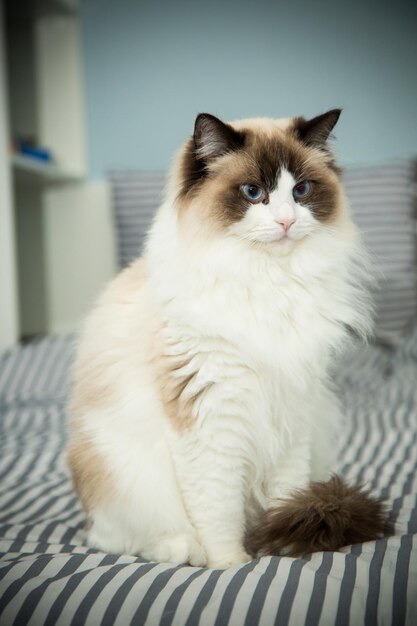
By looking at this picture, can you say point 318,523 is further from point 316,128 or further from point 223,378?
point 316,128

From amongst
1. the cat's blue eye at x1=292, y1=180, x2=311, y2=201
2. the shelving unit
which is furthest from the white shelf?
the cat's blue eye at x1=292, y1=180, x2=311, y2=201

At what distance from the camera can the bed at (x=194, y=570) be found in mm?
781

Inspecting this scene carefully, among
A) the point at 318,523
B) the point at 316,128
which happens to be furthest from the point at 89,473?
the point at 316,128

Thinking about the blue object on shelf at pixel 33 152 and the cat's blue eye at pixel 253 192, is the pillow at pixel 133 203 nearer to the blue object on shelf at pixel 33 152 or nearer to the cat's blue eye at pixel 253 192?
the blue object on shelf at pixel 33 152

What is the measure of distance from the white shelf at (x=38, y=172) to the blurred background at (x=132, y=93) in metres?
0.01

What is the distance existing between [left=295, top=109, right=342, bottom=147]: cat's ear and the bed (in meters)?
0.46

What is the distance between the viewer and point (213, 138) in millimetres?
1092

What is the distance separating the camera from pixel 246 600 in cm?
80

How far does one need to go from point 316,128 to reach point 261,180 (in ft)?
0.63

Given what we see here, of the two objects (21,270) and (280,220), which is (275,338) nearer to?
(280,220)

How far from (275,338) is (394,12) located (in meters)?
2.69

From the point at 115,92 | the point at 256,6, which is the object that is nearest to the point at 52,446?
the point at 115,92

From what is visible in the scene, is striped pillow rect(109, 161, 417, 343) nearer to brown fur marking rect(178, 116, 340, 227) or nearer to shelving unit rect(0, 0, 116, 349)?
shelving unit rect(0, 0, 116, 349)

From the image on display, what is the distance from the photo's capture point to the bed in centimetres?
78
